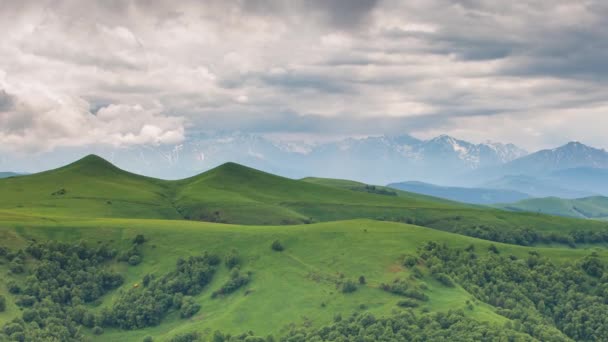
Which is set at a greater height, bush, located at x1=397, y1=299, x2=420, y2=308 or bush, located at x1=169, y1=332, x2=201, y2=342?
bush, located at x1=397, y1=299, x2=420, y2=308

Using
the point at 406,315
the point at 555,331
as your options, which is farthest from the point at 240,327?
the point at 555,331

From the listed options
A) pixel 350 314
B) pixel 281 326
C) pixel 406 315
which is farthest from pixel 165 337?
pixel 406 315

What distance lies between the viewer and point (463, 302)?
7623 inches

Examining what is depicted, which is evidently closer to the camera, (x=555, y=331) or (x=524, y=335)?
(x=524, y=335)

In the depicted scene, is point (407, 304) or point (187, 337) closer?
point (187, 337)

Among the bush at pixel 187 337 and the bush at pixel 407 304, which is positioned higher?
the bush at pixel 407 304

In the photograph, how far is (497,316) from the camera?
192 m

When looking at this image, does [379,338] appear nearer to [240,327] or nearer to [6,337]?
[240,327]

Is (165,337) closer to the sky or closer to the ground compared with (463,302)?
closer to the ground

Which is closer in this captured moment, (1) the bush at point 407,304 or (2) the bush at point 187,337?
(2) the bush at point 187,337

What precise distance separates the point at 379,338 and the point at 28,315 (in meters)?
104

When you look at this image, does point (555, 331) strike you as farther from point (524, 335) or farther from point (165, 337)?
point (165, 337)

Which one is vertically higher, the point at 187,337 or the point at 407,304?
the point at 407,304

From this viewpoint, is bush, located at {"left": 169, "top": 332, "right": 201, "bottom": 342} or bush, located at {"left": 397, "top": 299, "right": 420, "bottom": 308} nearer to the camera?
bush, located at {"left": 169, "top": 332, "right": 201, "bottom": 342}
